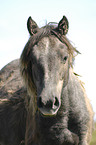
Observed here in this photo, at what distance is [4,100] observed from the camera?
19.8 feet

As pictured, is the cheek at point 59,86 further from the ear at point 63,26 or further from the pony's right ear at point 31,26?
the pony's right ear at point 31,26

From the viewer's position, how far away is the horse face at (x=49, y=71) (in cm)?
341

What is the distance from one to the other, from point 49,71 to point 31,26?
1117mm

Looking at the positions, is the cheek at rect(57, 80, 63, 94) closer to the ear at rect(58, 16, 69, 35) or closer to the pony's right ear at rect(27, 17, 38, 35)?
the ear at rect(58, 16, 69, 35)

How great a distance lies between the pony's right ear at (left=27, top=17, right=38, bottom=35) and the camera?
436cm

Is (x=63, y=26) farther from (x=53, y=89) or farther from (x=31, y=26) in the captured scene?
(x=53, y=89)

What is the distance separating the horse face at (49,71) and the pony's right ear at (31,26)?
377 millimetres

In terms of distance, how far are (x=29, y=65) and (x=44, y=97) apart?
100cm

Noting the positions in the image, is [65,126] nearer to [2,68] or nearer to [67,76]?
[67,76]

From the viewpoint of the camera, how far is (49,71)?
12.0ft

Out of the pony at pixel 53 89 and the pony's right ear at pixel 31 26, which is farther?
the pony's right ear at pixel 31 26

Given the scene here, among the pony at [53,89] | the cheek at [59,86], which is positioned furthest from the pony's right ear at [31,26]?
the cheek at [59,86]

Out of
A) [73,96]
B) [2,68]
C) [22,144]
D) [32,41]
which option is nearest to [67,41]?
[32,41]

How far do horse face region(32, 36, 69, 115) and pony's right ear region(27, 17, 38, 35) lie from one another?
38cm
